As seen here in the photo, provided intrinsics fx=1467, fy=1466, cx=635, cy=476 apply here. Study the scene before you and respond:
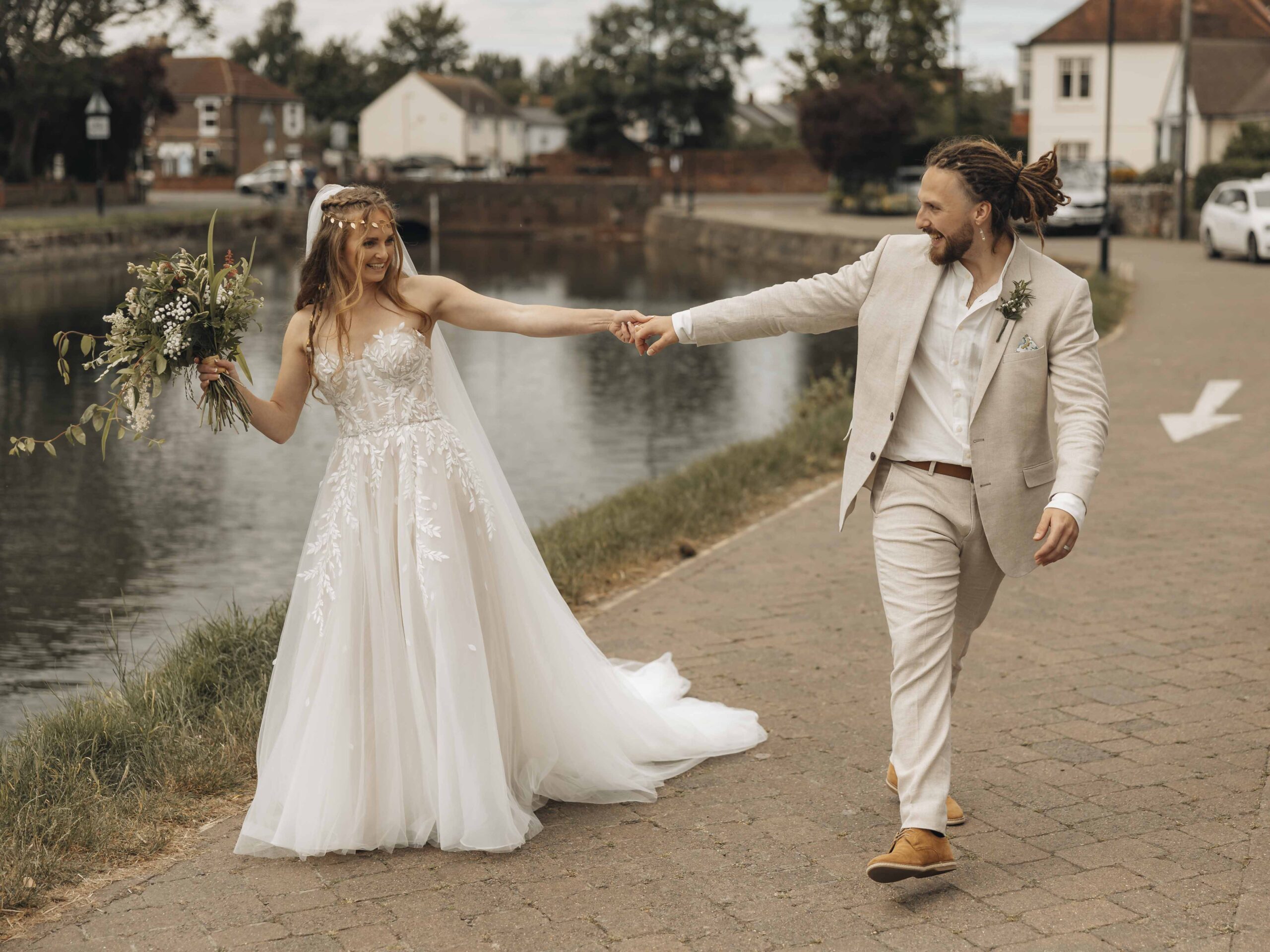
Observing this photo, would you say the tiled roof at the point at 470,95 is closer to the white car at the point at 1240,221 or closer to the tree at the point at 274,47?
the tree at the point at 274,47

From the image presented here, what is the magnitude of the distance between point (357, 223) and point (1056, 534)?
86.4 inches

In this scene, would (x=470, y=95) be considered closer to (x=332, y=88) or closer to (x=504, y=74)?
(x=332, y=88)

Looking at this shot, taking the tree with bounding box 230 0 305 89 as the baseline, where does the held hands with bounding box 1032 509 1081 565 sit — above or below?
below

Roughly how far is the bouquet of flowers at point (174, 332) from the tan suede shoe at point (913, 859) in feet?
7.37

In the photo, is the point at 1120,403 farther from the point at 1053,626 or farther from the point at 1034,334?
the point at 1034,334

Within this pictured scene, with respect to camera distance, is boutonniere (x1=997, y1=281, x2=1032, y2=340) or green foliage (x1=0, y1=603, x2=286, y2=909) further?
green foliage (x1=0, y1=603, x2=286, y2=909)

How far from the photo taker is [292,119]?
301ft

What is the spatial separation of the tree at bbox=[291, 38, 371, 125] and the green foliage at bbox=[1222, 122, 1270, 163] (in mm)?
75929

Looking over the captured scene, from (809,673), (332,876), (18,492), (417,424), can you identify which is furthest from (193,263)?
(18,492)

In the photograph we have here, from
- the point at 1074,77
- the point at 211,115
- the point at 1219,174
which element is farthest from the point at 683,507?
the point at 211,115

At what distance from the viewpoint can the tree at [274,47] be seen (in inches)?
4717

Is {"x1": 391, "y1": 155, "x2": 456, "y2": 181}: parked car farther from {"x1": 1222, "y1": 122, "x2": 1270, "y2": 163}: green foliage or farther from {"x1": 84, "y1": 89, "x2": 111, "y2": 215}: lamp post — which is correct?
{"x1": 1222, "y1": 122, "x2": 1270, "y2": 163}: green foliage

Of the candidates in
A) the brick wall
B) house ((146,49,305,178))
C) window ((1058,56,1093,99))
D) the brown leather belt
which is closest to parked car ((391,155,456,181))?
the brick wall

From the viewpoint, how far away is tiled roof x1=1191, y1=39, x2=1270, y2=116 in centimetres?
4653
